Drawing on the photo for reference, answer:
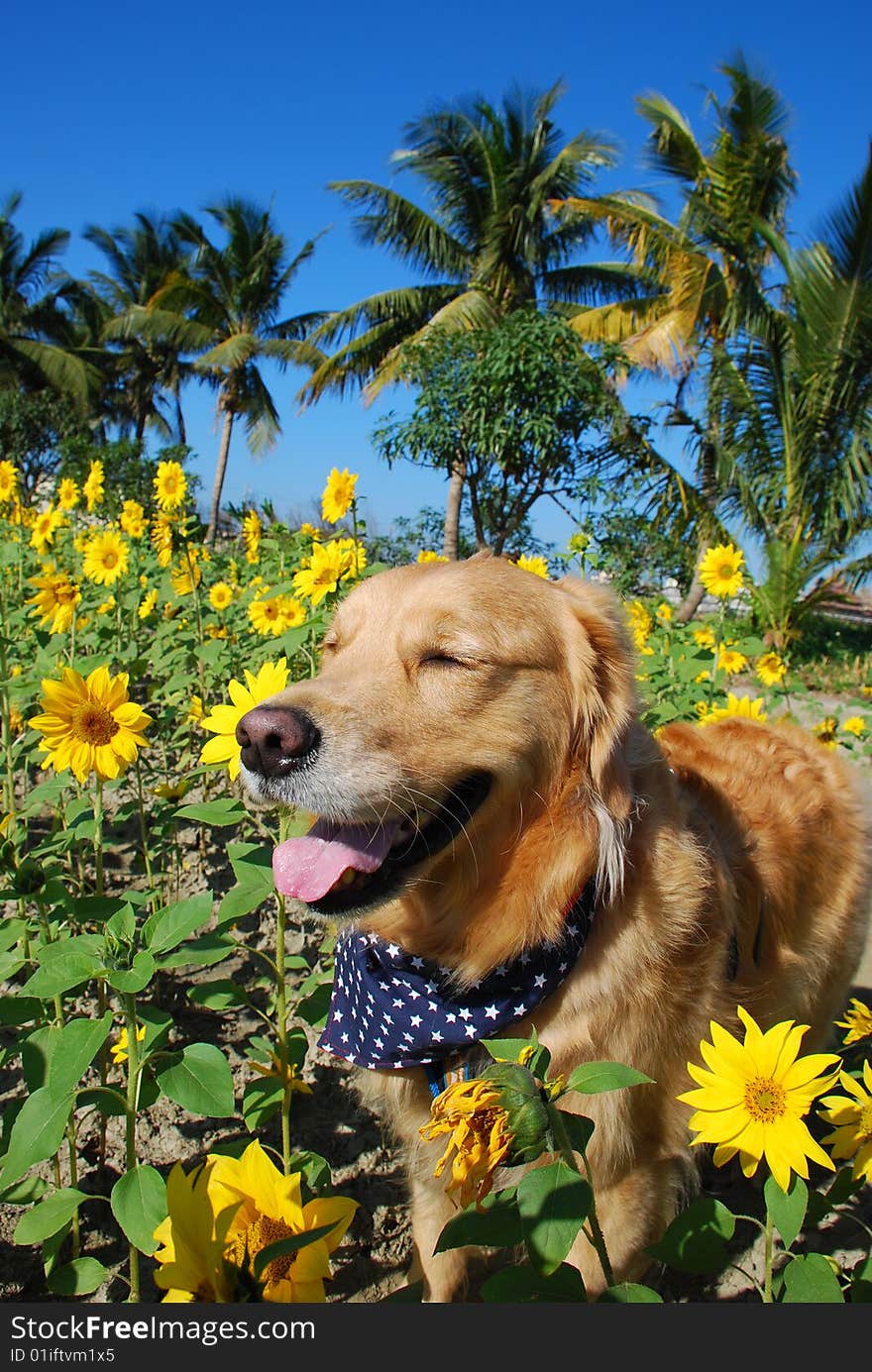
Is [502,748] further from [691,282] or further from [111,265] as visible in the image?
[111,265]

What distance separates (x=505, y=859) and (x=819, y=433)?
11.7 m

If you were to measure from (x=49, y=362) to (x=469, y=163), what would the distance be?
21.6m

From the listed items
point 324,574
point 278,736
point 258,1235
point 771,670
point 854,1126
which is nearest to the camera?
point 258,1235

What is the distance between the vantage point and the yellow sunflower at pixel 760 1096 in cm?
102

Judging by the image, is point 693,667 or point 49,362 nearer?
point 693,667

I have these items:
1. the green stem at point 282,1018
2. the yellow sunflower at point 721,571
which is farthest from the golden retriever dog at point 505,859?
the yellow sunflower at point 721,571

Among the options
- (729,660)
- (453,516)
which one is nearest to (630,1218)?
(729,660)

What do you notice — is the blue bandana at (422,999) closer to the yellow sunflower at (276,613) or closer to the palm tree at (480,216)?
the yellow sunflower at (276,613)

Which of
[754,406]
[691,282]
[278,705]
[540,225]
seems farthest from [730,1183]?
[540,225]

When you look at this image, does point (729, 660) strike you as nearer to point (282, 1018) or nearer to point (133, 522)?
point (282, 1018)

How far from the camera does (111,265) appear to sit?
120 ft

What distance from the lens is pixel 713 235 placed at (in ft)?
46.6

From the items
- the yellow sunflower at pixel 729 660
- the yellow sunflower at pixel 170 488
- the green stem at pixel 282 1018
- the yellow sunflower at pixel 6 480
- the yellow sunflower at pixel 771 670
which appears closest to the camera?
the green stem at pixel 282 1018

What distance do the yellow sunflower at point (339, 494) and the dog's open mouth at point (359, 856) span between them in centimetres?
196
